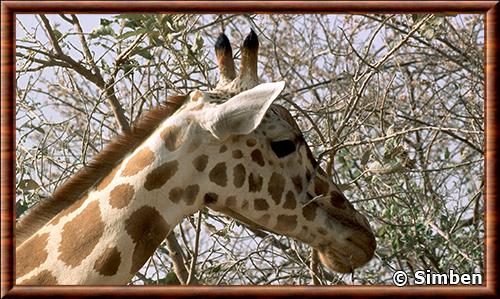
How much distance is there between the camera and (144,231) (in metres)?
3.83

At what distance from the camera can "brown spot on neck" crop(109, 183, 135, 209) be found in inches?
150

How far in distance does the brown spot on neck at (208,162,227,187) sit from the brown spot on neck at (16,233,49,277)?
1.81ft

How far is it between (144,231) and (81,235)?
0.19 metres

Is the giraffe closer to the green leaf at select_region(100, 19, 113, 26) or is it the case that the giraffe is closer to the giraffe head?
the giraffe head

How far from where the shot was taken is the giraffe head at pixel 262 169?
3.85 metres

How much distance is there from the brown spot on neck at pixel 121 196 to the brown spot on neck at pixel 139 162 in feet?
0.16

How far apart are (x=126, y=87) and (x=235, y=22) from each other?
30.0 inches

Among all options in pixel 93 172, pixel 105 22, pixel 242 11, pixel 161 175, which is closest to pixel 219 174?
pixel 161 175

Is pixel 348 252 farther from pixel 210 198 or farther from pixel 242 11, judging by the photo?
pixel 242 11

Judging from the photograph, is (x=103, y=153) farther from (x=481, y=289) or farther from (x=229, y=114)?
(x=481, y=289)

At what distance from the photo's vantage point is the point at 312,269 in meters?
4.62

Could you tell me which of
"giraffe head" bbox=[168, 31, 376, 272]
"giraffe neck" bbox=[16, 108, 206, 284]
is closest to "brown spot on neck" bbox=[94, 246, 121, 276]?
"giraffe neck" bbox=[16, 108, 206, 284]

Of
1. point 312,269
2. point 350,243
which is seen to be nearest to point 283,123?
point 350,243

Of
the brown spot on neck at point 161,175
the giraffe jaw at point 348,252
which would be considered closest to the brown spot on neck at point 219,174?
the brown spot on neck at point 161,175
